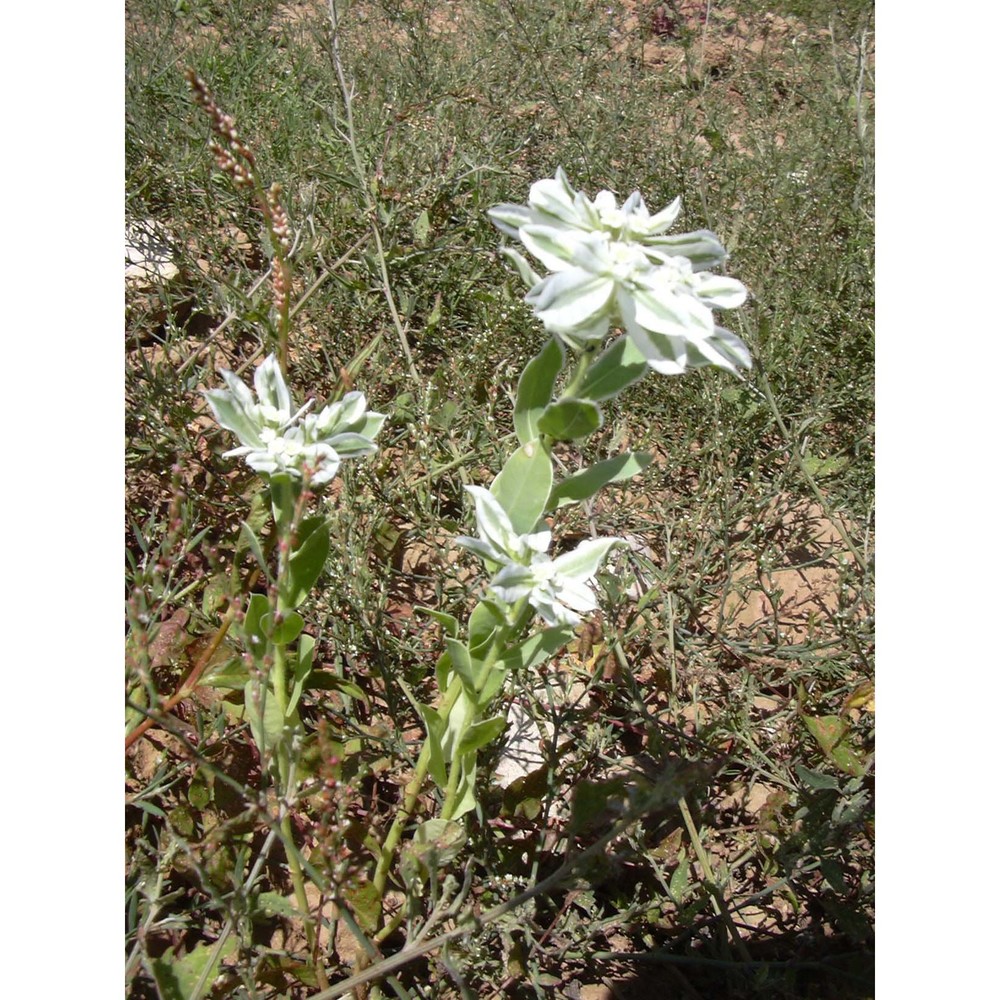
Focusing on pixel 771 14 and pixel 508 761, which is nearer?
pixel 508 761

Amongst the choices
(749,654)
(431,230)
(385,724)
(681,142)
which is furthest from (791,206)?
(385,724)

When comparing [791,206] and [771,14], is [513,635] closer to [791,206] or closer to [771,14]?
[791,206]

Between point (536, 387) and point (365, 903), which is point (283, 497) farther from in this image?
point (365, 903)

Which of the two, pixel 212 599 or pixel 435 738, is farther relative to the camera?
pixel 212 599

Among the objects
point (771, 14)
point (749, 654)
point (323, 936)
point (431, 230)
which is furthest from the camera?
point (771, 14)

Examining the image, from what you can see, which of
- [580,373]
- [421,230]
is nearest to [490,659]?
[580,373]

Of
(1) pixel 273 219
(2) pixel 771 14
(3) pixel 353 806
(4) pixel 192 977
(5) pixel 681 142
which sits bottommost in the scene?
(4) pixel 192 977
